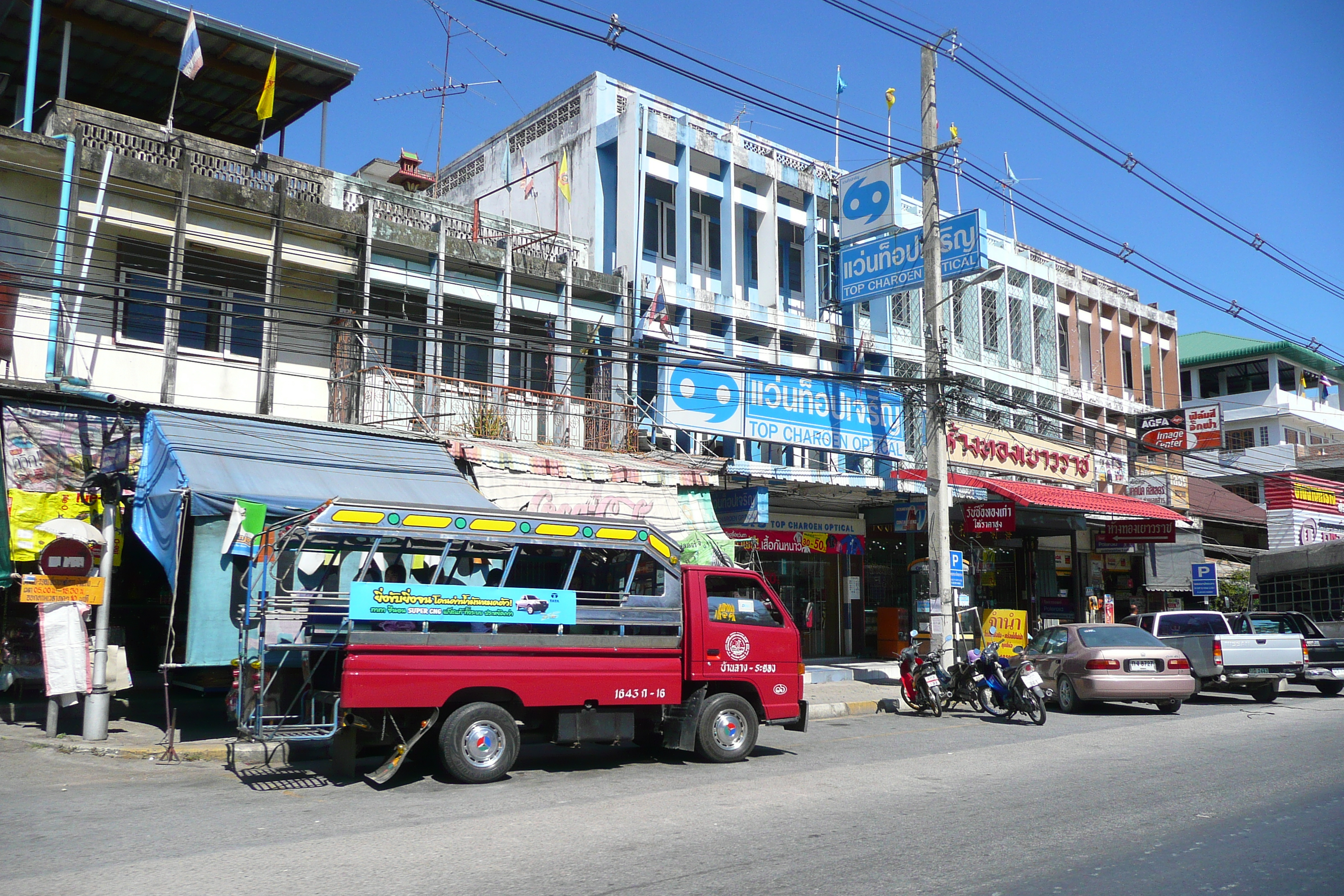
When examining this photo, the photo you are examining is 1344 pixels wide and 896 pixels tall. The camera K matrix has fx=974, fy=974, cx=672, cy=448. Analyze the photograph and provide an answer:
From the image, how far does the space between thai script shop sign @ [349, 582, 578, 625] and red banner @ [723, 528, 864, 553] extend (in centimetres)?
1037

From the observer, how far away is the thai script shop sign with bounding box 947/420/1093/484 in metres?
22.3

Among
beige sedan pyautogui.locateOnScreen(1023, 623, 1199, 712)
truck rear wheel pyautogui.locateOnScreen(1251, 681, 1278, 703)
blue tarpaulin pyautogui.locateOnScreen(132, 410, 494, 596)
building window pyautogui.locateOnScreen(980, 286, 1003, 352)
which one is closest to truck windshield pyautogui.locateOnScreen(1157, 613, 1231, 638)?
truck rear wheel pyautogui.locateOnScreen(1251, 681, 1278, 703)

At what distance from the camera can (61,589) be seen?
38.1 ft

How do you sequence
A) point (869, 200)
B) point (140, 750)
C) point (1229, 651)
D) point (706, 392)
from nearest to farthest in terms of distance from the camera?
point (140, 750), point (1229, 651), point (706, 392), point (869, 200)

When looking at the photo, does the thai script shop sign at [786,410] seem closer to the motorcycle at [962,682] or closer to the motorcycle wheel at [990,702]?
the motorcycle at [962,682]

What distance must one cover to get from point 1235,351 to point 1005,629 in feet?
114

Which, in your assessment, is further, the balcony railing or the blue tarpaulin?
the balcony railing

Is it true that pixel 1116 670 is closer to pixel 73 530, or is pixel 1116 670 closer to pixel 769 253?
pixel 769 253

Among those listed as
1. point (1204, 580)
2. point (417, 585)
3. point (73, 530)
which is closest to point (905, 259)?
point (1204, 580)

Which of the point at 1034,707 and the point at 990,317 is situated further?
the point at 990,317

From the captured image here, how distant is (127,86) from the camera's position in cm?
1781

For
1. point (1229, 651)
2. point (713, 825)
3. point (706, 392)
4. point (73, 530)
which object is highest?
point (706, 392)

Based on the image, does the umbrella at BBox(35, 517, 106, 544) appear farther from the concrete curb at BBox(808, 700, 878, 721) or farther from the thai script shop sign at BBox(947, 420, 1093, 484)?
the thai script shop sign at BBox(947, 420, 1093, 484)

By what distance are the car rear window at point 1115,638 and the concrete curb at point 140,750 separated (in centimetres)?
1271
